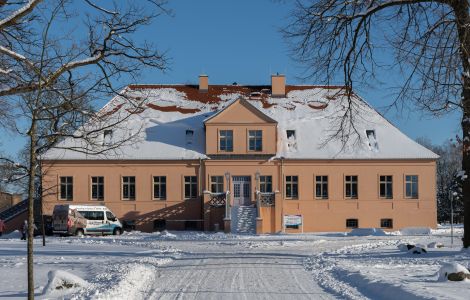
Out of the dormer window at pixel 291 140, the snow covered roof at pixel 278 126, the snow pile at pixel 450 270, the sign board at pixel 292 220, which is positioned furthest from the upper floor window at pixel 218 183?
the snow pile at pixel 450 270

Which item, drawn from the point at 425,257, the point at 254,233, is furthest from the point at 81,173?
the point at 425,257

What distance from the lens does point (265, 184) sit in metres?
48.1

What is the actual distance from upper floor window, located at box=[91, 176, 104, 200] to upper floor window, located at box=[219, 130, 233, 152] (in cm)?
859

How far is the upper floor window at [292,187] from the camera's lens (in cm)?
4828

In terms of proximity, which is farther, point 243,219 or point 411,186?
point 411,186

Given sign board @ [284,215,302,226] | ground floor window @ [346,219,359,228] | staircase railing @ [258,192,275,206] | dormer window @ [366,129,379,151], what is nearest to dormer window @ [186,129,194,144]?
staircase railing @ [258,192,275,206]

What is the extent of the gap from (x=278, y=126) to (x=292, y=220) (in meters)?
7.01

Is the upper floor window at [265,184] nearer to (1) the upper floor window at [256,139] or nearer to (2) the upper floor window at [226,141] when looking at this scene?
(1) the upper floor window at [256,139]

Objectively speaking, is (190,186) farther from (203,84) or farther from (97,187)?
(203,84)

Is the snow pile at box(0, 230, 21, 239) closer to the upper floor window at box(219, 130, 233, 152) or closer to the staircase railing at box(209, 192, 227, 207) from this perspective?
the staircase railing at box(209, 192, 227, 207)

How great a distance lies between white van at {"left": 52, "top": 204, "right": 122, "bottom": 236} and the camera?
4125 cm

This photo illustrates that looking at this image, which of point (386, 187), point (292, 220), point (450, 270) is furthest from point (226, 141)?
point (450, 270)

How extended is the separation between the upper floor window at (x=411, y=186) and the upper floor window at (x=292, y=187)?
25.6 feet

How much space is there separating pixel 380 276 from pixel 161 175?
107ft
